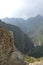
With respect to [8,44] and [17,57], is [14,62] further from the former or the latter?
[8,44]

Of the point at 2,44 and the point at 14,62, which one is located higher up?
the point at 2,44

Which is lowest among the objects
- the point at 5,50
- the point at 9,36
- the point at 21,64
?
the point at 21,64

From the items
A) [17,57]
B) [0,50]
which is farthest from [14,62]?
[0,50]

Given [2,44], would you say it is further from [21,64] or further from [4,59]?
[21,64]

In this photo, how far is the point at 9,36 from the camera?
59.9 feet

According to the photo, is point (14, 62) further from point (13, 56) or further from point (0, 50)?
point (0, 50)

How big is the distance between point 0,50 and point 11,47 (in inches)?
74.7

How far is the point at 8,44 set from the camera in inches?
703

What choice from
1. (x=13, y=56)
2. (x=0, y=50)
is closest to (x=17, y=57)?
(x=13, y=56)

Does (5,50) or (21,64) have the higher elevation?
(5,50)

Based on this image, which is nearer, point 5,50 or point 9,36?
point 5,50

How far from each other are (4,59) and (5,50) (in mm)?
739

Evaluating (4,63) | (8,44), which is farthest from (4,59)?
(8,44)

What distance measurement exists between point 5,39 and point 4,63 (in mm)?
1905
